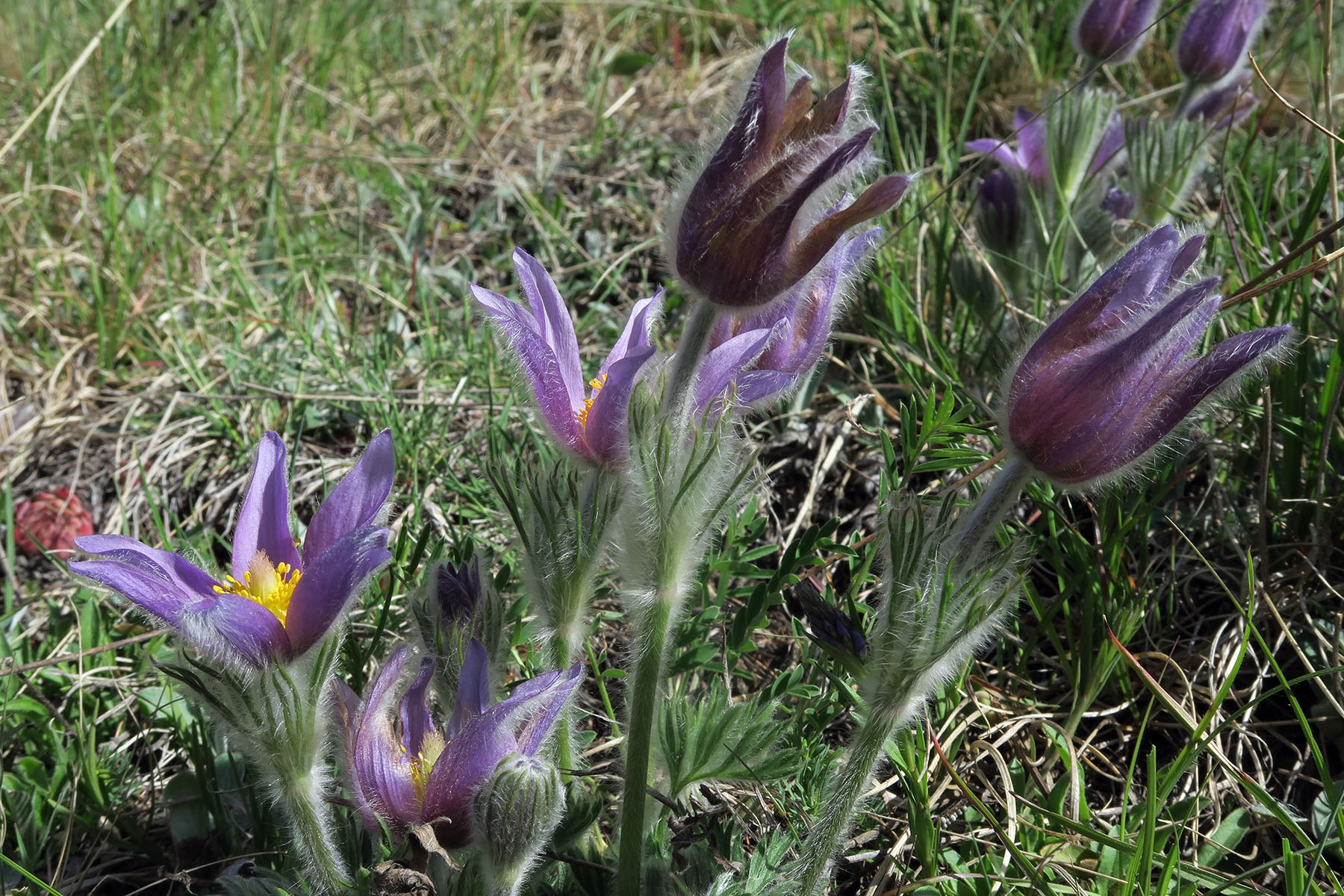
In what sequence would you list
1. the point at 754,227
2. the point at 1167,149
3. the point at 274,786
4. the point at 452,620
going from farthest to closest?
the point at 1167,149
the point at 452,620
the point at 274,786
the point at 754,227

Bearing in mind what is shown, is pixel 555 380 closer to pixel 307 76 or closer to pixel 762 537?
pixel 762 537

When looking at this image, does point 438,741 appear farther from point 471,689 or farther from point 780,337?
point 780,337

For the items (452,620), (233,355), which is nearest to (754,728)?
(452,620)

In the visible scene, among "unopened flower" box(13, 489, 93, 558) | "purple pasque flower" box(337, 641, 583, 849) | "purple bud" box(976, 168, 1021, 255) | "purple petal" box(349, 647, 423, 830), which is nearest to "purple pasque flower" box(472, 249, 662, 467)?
"purple pasque flower" box(337, 641, 583, 849)

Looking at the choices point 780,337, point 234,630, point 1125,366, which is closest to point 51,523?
point 234,630

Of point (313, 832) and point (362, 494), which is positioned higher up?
point (362, 494)

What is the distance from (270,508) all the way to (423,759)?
37 cm

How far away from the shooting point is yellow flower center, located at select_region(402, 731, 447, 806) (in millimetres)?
1296

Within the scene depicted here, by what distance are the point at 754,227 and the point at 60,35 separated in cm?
376

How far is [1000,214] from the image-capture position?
8.55 feet

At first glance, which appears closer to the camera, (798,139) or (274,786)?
(798,139)

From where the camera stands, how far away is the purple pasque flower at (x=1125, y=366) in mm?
1185

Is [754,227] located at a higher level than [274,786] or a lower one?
higher

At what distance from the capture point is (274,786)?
1.29 m
